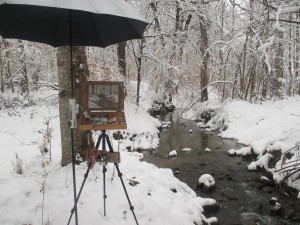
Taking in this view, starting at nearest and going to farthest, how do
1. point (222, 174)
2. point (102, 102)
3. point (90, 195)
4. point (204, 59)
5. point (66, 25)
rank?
point (102, 102)
point (66, 25)
point (90, 195)
point (222, 174)
point (204, 59)

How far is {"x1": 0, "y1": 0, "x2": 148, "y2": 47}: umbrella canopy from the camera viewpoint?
308 cm

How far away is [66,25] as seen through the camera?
3697mm

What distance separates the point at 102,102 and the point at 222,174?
5.32 meters

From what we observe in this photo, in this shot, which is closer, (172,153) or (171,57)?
(172,153)

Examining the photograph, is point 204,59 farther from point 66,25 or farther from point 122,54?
point 66,25

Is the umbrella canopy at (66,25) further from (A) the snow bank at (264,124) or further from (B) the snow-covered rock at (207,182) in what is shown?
(A) the snow bank at (264,124)

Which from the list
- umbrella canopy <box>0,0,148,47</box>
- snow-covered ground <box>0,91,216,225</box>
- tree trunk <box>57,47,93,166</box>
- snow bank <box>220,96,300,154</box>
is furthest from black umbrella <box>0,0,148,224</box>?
snow bank <box>220,96,300,154</box>

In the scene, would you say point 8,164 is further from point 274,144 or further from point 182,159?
point 274,144

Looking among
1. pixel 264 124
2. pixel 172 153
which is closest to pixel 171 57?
pixel 264 124

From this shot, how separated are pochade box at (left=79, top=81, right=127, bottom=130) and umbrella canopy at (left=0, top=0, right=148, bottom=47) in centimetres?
60

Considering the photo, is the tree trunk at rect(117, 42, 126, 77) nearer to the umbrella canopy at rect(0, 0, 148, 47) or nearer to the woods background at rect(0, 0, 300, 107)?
the woods background at rect(0, 0, 300, 107)

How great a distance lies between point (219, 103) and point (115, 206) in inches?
483

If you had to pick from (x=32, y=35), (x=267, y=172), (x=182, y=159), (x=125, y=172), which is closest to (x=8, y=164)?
(x=125, y=172)

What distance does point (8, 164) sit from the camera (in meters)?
5.09
